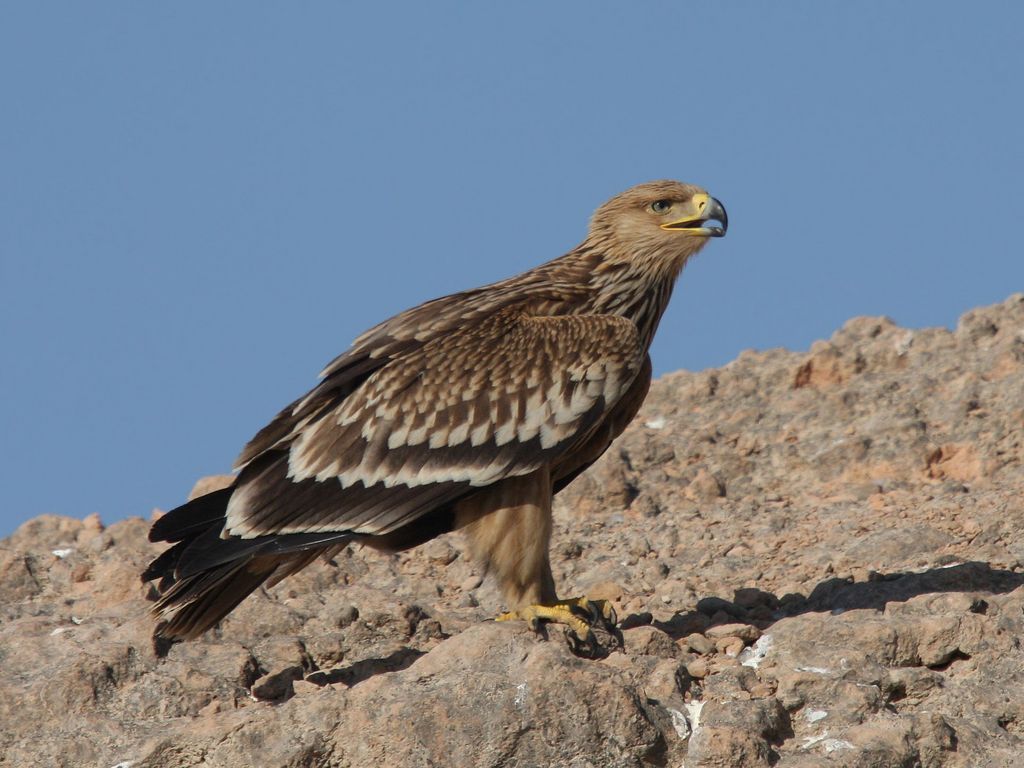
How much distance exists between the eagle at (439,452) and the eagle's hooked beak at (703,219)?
534 mm

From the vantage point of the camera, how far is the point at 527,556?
7.35m

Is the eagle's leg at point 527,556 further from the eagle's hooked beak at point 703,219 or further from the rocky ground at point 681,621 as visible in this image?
the eagle's hooked beak at point 703,219

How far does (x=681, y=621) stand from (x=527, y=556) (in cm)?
89

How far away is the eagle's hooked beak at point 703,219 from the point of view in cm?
848

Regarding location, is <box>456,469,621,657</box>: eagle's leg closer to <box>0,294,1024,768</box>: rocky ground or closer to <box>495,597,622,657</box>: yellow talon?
<box>495,597,622,657</box>: yellow talon

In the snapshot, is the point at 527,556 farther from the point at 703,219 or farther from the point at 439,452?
the point at 703,219

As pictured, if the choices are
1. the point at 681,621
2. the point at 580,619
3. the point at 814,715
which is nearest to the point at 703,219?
the point at 681,621

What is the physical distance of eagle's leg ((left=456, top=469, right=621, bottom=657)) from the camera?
716cm

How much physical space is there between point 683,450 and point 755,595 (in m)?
2.59

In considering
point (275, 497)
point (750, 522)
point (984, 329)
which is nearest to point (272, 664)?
point (275, 497)

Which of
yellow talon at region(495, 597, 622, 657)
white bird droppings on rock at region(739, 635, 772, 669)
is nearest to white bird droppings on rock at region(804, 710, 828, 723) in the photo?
white bird droppings on rock at region(739, 635, 772, 669)

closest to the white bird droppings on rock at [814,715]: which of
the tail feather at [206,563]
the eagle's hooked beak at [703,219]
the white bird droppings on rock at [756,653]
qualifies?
the white bird droppings on rock at [756,653]

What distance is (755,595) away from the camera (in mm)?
7887

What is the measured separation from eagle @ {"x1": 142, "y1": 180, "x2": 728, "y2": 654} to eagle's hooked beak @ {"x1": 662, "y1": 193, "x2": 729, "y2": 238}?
53 cm
